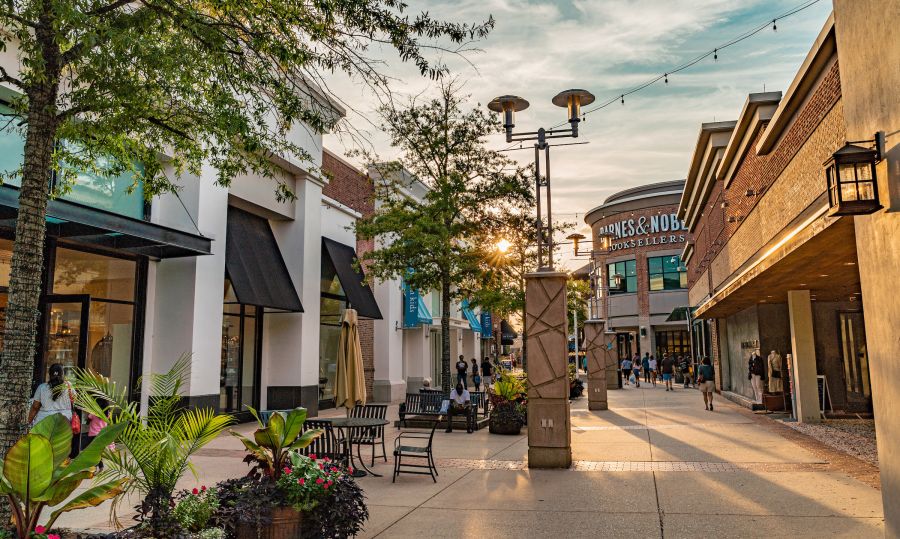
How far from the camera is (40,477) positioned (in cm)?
431

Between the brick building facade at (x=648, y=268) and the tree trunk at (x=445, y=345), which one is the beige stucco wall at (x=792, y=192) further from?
the brick building facade at (x=648, y=268)

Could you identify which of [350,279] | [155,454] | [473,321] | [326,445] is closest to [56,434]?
[155,454]

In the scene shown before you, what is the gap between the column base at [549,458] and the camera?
1023cm

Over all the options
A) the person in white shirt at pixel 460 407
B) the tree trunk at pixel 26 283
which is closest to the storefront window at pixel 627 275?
the person in white shirt at pixel 460 407

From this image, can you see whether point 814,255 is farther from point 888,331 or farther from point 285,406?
point 285,406

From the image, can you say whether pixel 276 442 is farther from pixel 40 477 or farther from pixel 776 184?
pixel 776 184

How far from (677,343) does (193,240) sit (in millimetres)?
41605

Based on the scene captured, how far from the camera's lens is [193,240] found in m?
13.3

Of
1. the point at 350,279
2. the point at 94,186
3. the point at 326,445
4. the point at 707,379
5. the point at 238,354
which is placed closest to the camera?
the point at 326,445

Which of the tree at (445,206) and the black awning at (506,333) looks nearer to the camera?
the tree at (445,206)

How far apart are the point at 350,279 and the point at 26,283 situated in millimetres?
16892

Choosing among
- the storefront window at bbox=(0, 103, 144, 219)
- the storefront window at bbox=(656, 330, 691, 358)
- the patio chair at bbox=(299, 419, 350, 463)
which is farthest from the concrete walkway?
the storefront window at bbox=(656, 330, 691, 358)

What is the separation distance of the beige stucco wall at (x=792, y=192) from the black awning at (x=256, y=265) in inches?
470

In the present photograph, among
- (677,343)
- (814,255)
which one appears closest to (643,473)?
(814,255)
